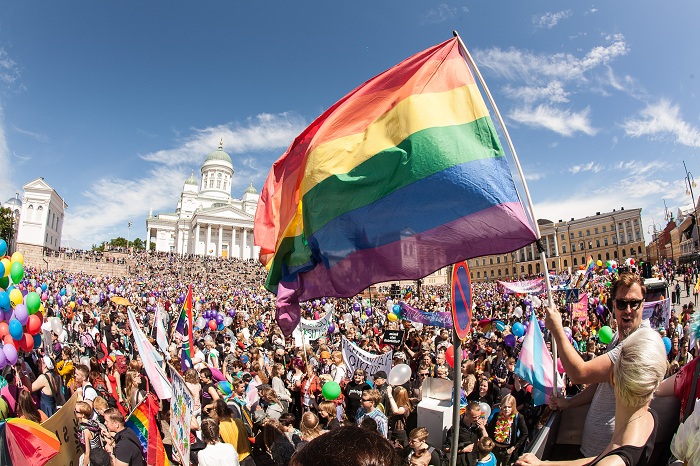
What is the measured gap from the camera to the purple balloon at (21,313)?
6531 mm

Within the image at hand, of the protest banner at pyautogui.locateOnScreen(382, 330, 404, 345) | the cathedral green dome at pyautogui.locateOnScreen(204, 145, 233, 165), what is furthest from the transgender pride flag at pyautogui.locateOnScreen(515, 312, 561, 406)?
the cathedral green dome at pyautogui.locateOnScreen(204, 145, 233, 165)

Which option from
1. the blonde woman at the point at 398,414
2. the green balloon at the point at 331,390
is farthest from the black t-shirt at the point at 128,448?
the blonde woman at the point at 398,414

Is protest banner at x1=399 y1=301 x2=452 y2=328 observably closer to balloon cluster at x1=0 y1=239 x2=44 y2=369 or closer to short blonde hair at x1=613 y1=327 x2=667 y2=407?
balloon cluster at x1=0 y1=239 x2=44 y2=369

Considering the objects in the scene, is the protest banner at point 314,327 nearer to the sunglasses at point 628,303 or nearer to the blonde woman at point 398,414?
the blonde woman at point 398,414

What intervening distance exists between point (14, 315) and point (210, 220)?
276 ft

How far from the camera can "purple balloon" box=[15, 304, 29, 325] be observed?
6531 mm

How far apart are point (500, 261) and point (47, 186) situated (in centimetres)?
9181

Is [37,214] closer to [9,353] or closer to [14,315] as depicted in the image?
[14,315]

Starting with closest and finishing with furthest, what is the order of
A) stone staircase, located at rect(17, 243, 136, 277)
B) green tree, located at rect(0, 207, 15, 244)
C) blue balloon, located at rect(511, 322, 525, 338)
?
1. blue balloon, located at rect(511, 322, 525, 338)
2. stone staircase, located at rect(17, 243, 136, 277)
3. green tree, located at rect(0, 207, 15, 244)

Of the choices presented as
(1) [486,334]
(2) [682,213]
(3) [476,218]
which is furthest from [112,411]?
(2) [682,213]

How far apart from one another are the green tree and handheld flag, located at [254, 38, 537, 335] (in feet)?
278

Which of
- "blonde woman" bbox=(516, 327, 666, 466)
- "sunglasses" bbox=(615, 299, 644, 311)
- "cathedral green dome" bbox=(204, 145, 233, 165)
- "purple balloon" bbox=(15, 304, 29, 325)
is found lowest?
"blonde woman" bbox=(516, 327, 666, 466)

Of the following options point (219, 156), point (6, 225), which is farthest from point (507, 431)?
point (219, 156)

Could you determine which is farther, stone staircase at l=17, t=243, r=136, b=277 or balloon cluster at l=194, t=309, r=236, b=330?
stone staircase at l=17, t=243, r=136, b=277
